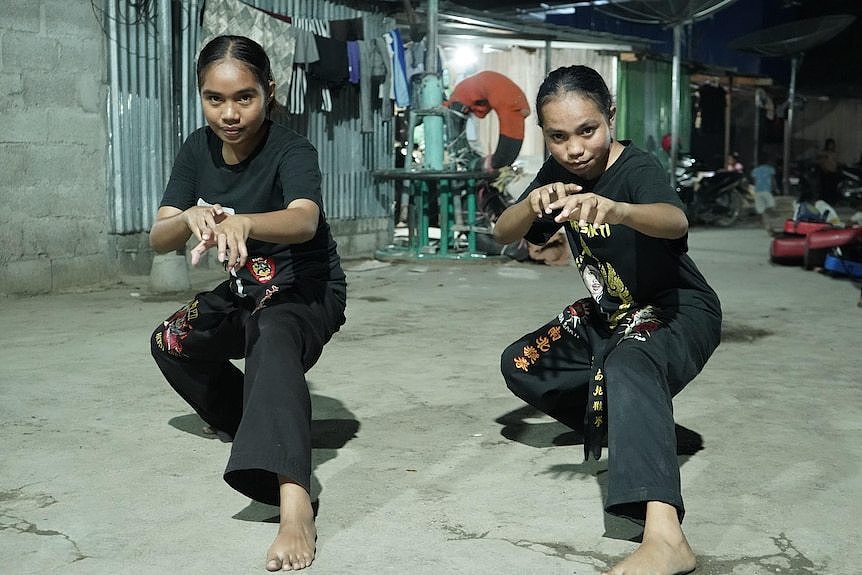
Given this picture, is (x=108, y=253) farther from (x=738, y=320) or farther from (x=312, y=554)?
(x=312, y=554)

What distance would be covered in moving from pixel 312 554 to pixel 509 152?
893 centimetres

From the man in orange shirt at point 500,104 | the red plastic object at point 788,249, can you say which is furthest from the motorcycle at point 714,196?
the red plastic object at point 788,249

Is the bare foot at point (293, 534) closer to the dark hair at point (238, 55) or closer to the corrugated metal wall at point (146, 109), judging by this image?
the dark hair at point (238, 55)

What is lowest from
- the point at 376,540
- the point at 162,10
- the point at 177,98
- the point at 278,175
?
the point at 376,540

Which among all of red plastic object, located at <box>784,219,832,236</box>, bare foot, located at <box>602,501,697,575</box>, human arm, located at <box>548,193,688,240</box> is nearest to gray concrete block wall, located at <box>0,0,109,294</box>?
human arm, located at <box>548,193,688,240</box>

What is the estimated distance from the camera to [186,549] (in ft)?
8.52

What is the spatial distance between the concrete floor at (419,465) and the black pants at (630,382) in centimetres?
21

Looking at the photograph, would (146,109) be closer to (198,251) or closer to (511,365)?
(511,365)

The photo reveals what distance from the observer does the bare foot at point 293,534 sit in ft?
8.06

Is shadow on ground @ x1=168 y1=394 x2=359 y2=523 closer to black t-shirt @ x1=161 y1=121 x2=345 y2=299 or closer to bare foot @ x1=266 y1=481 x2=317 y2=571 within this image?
bare foot @ x1=266 y1=481 x2=317 y2=571

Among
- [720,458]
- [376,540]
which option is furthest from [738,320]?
[376,540]

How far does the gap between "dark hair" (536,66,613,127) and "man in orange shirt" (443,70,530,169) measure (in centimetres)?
806

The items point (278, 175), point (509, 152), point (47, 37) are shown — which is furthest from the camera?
point (509, 152)

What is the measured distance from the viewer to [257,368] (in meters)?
2.76
